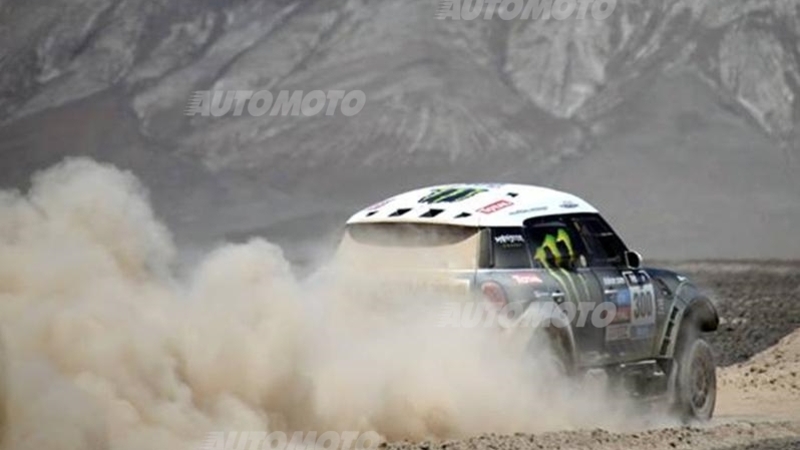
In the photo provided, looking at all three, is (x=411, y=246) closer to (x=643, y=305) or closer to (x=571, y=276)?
(x=571, y=276)

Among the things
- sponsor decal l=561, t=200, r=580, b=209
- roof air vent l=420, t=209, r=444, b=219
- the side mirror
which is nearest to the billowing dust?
roof air vent l=420, t=209, r=444, b=219

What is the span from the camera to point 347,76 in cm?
6638

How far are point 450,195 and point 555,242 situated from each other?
901 millimetres

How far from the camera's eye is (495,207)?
13719 millimetres

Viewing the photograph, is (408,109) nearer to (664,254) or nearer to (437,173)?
(437,173)

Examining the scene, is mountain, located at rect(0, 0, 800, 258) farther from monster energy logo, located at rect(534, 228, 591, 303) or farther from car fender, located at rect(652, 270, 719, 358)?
monster energy logo, located at rect(534, 228, 591, 303)

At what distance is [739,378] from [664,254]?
110 feet

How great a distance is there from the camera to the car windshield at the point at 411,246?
1334 centimetres

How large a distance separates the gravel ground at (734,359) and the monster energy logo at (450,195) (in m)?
2.06

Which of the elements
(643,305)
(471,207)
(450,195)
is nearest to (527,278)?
(471,207)

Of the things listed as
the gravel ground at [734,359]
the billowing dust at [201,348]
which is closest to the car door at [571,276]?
the billowing dust at [201,348]

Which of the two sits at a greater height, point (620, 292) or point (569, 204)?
point (569, 204)

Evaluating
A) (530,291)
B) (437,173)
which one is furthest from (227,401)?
(437,173)

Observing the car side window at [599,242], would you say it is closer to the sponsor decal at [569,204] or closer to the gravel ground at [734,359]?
the sponsor decal at [569,204]
